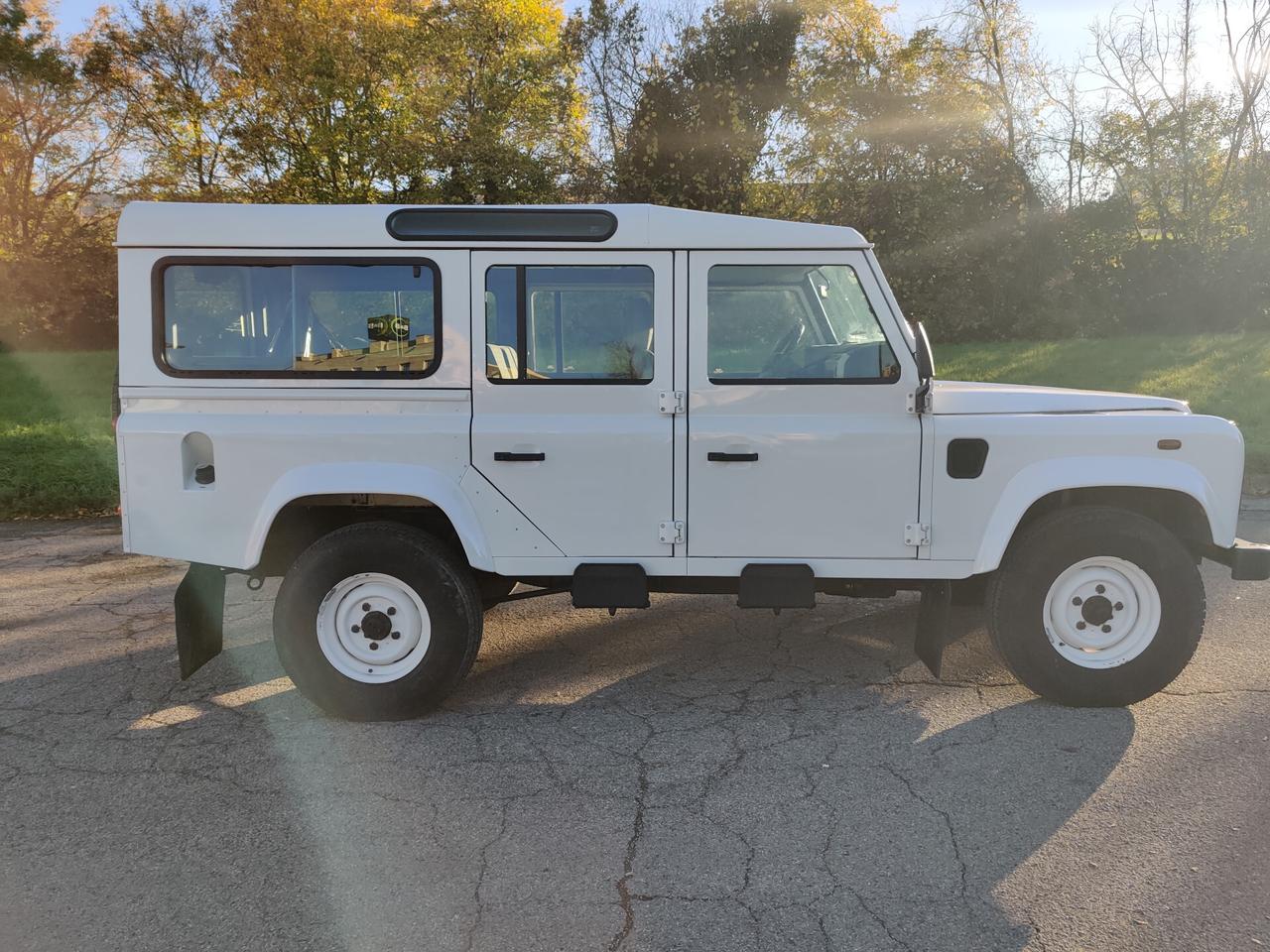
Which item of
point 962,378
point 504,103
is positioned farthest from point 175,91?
point 962,378

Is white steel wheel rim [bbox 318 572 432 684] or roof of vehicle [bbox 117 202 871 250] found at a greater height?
roof of vehicle [bbox 117 202 871 250]

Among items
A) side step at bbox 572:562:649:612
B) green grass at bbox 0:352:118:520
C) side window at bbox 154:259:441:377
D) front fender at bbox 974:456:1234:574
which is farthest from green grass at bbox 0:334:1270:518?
side step at bbox 572:562:649:612

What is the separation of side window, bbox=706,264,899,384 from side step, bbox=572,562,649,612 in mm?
944

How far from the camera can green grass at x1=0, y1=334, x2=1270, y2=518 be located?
9148 millimetres

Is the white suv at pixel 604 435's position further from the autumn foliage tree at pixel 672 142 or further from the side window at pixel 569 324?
the autumn foliage tree at pixel 672 142

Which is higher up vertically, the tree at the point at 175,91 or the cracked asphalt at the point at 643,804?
the tree at the point at 175,91

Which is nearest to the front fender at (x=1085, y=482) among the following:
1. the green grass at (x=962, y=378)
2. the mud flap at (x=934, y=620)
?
the mud flap at (x=934, y=620)

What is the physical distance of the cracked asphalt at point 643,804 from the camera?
2721 millimetres

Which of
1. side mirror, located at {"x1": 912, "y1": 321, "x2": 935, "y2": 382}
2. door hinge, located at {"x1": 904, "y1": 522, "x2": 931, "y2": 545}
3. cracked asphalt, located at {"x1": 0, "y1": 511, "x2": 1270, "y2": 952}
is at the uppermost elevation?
side mirror, located at {"x1": 912, "y1": 321, "x2": 935, "y2": 382}

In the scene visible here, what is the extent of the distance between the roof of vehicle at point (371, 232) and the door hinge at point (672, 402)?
63 centimetres

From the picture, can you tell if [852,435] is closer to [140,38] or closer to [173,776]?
[173,776]

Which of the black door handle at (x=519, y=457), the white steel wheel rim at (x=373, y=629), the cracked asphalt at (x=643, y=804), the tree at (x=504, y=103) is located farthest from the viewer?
the tree at (x=504, y=103)

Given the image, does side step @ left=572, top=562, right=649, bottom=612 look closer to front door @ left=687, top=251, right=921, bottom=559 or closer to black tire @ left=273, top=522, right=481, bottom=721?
front door @ left=687, top=251, right=921, bottom=559

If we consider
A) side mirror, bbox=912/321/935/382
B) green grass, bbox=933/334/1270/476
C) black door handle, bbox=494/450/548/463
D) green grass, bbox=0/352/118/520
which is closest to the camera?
side mirror, bbox=912/321/935/382
